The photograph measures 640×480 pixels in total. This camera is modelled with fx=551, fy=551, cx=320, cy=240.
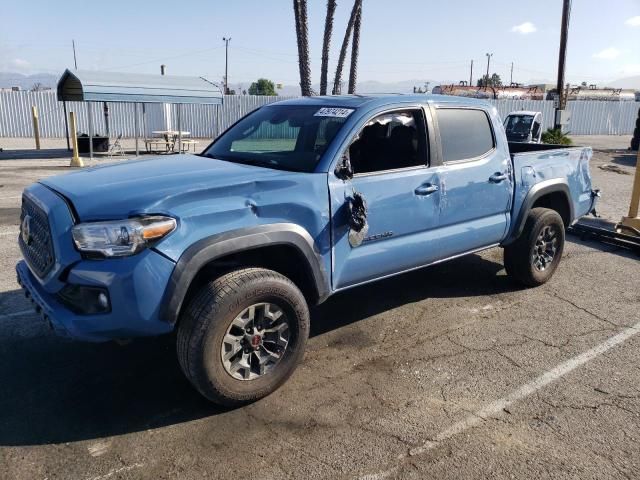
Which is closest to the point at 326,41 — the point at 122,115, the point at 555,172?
the point at 122,115

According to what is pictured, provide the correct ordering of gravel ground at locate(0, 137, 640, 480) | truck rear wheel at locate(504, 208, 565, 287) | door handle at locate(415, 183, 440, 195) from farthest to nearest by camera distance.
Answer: truck rear wheel at locate(504, 208, 565, 287) → door handle at locate(415, 183, 440, 195) → gravel ground at locate(0, 137, 640, 480)

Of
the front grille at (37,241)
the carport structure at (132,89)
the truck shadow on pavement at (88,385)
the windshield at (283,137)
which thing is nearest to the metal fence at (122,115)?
the carport structure at (132,89)

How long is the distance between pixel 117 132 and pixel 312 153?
27.2m

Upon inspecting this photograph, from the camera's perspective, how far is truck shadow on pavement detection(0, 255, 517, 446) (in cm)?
319

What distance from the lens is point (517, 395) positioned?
361 centimetres

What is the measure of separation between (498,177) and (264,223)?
8.23ft

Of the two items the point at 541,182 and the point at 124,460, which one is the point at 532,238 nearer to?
the point at 541,182

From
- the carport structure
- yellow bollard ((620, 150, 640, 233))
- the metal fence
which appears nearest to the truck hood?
yellow bollard ((620, 150, 640, 233))

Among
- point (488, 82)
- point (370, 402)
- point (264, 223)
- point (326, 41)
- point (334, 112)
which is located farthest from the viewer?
point (488, 82)

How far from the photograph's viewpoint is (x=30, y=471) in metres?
2.80

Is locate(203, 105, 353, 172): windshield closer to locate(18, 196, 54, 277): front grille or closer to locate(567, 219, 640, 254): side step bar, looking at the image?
locate(18, 196, 54, 277): front grille

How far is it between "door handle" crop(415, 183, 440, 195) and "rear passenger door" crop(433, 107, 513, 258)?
0.11 m

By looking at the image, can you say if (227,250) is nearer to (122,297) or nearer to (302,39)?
(122,297)

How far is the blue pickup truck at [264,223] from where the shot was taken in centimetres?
300
